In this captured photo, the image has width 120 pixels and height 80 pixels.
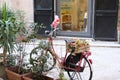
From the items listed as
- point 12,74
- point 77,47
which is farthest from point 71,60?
point 12,74

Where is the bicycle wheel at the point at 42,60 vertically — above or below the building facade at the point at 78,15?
below

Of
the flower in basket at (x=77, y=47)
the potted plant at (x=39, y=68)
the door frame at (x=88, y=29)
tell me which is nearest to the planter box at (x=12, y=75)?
the potted plant at (x=39, y=68)

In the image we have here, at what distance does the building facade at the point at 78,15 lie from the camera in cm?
782

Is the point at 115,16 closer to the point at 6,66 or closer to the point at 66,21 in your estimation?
the point at 66,21

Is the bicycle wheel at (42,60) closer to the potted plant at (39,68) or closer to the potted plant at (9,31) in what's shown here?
the potted plant at (39,68)

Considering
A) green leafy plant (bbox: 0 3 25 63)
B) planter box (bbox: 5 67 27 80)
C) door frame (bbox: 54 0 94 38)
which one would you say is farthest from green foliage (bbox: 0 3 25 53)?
door frame (bbox: 54 0 94 38)

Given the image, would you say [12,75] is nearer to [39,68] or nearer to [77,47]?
[39,68]

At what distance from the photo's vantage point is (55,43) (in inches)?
305

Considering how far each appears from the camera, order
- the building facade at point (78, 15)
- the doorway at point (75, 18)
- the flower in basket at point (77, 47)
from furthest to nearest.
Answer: the doorway at point (75, 18), the building facade at point (78, 15), the flower in basket at point (77, 47)

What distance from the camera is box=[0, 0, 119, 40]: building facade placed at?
7.82 meters

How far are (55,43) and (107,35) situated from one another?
1.58 meters

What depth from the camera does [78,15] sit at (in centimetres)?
852

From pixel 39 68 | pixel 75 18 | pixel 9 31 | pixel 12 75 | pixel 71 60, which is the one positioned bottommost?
pixel 12 75

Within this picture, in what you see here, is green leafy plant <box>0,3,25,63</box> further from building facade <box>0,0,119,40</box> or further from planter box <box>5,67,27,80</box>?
building facade <box>0,0,119,40</box>
